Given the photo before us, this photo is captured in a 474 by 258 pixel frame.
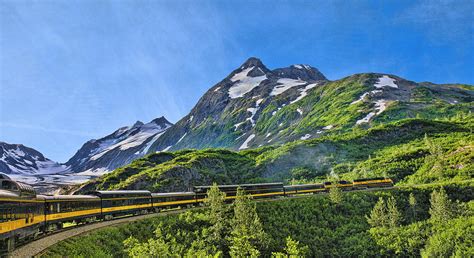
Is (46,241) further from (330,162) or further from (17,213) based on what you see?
(330,162)

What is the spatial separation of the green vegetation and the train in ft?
13.5

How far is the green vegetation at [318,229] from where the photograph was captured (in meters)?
37.8

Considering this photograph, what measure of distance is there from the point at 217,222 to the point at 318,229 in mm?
18373

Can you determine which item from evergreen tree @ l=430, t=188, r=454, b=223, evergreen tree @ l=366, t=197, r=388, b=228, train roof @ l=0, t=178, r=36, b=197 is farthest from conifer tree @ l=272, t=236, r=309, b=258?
evergreen tree @ l=430, t=188, r=454, b=223

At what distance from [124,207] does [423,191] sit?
55.5m

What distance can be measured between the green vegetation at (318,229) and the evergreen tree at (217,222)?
0.13 metres

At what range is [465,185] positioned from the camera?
6806cm

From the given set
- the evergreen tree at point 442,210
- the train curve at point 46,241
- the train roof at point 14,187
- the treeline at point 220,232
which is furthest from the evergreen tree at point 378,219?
the train roof at point 14,187

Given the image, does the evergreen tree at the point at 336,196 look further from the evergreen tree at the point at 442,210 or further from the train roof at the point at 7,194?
the train roof at the point at 7,194

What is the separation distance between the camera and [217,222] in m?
44.8

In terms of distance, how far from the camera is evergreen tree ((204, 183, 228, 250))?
1687 inches

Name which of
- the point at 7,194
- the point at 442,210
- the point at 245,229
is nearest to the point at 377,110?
the point at 442,210

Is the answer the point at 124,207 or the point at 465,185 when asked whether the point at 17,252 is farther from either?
the point at 465,185

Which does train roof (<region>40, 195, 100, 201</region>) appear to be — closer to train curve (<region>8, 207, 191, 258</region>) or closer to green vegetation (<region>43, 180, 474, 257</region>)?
train curve (<region>8, 207, 191, 258</region>)
